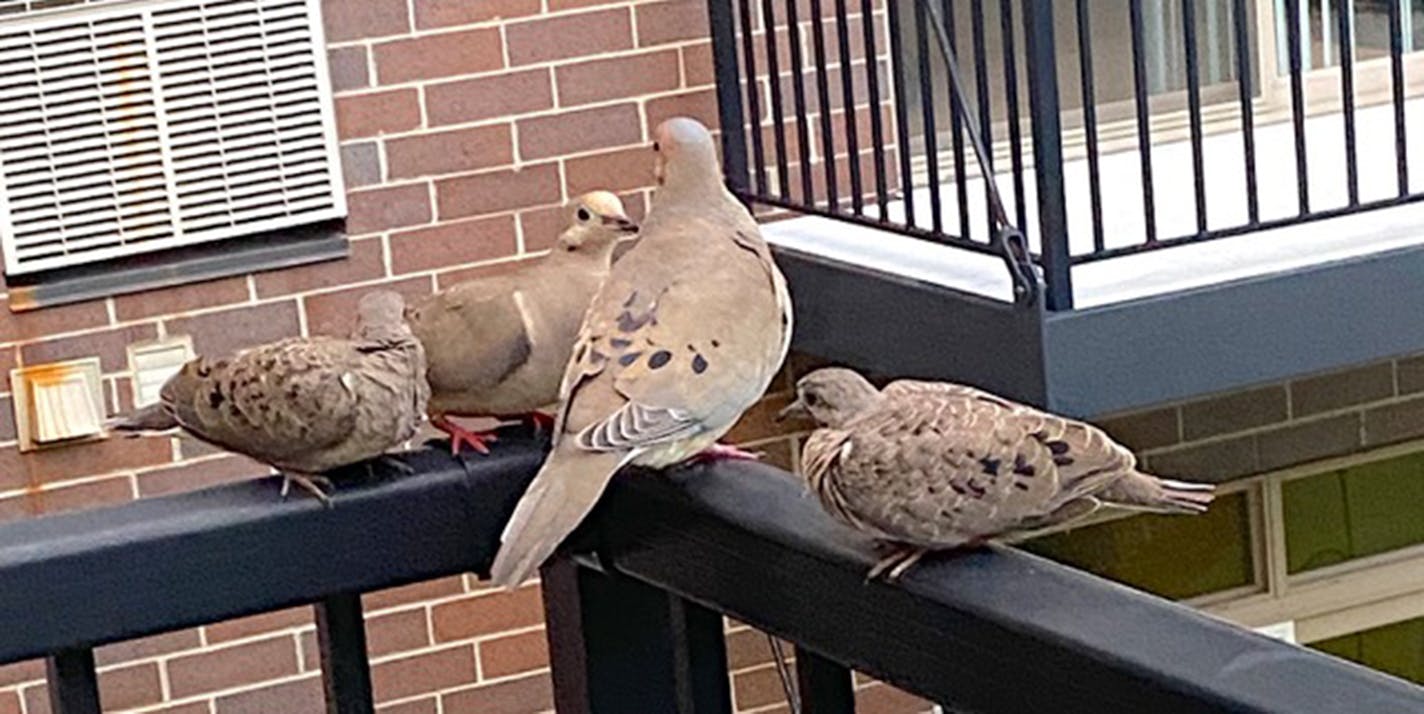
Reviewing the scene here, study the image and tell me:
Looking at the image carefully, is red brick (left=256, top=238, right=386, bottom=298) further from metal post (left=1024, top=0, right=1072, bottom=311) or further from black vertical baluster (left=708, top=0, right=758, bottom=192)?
metal post (left=1024, top=0, right=1072, bottom=311)

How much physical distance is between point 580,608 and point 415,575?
4.0 inches

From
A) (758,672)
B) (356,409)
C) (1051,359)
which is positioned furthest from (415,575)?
(758,672)

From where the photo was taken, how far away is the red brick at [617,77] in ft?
12.4

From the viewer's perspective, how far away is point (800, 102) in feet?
12.7

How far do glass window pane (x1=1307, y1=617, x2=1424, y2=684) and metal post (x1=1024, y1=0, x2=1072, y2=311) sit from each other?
181 cm

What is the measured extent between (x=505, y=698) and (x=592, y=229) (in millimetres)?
1821

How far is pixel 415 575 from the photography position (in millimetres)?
1306

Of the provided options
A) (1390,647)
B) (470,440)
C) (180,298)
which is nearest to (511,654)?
(180,298)

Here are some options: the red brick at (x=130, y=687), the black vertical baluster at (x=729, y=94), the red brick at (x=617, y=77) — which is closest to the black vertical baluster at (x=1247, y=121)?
the black vertical baluster at (x=729, y=94)

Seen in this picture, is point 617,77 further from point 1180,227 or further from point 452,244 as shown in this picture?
point 1180,227

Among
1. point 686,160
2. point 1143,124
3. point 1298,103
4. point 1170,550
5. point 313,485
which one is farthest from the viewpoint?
point 1170,550

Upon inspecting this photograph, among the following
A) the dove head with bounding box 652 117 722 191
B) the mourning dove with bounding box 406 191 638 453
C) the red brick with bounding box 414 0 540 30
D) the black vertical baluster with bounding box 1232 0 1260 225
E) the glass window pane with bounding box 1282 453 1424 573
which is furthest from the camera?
the glass window pane with bounding box 1282 453 1424 573

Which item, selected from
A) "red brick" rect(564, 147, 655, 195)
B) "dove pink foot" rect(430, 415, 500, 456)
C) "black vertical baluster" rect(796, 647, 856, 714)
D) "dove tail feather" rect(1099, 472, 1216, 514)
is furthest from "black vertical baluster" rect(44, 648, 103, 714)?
"red brick" rect(564, 147, 655, 195)

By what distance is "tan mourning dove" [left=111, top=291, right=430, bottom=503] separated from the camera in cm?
152
